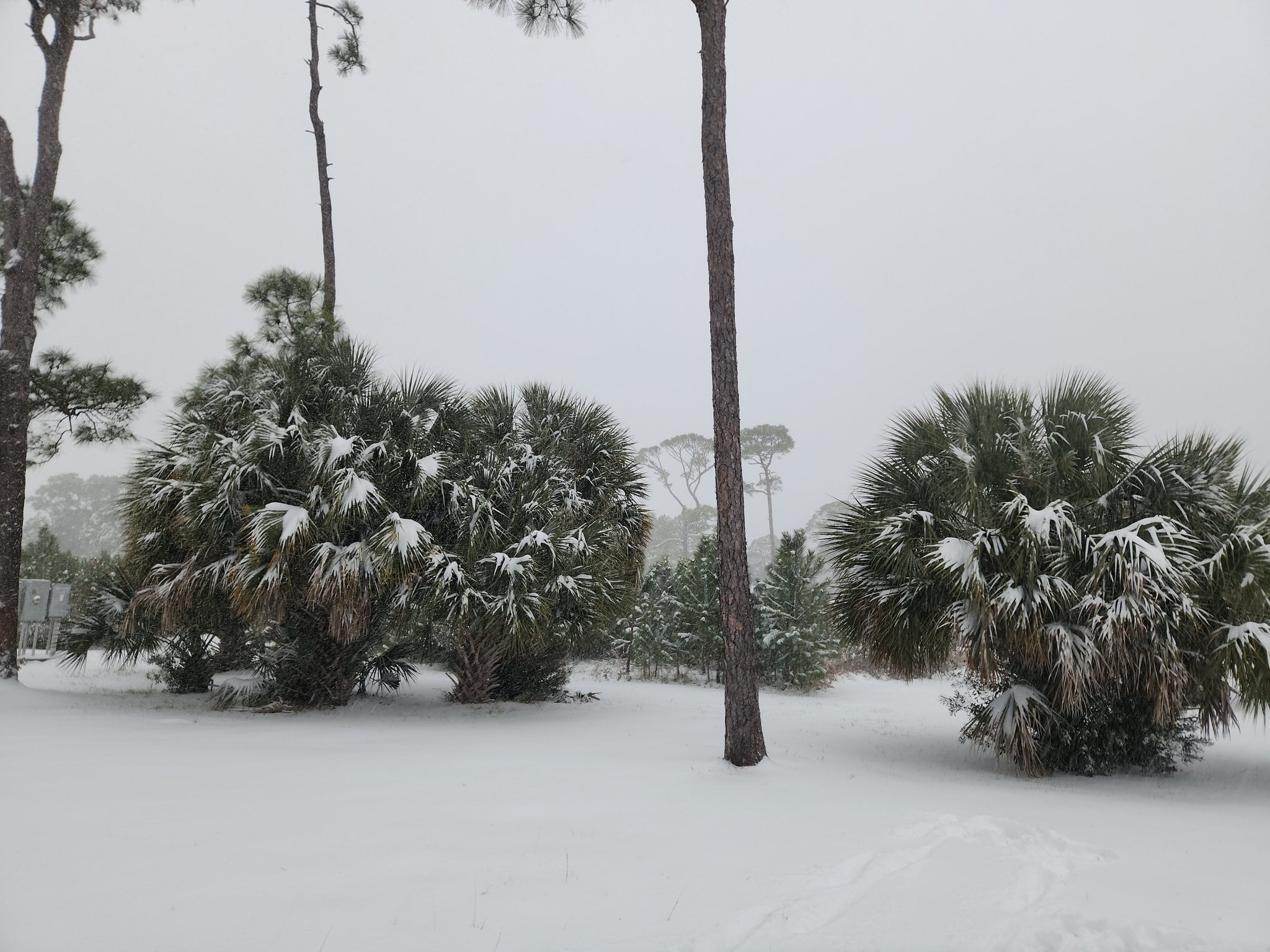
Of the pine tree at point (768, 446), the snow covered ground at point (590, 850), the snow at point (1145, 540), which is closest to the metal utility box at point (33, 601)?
the snow covered ground at point (590, 850)

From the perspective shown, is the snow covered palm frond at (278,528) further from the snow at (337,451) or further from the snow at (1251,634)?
the snow at (1251,634)

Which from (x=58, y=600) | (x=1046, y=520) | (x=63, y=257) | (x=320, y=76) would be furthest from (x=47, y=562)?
(x=1046, y=520)

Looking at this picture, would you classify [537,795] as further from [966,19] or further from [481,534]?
[966,19]

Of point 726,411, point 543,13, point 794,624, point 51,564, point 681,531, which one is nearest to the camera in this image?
point 726,411

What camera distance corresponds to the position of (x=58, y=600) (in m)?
11.2

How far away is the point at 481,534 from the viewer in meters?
8.52

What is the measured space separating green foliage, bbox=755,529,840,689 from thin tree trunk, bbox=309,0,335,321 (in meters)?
10.5

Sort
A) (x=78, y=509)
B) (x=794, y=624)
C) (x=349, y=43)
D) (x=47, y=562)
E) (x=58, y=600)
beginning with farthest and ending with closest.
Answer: (x=78, y=509), (x=47, y=562), (x=794, y=624), (x=349, y=43), (x=58, y=600)

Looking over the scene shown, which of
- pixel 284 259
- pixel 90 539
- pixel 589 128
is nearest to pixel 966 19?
pixel 284 259

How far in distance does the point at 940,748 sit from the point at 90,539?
2937 inches

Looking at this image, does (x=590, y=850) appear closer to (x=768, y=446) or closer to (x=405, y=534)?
(x=405, y=534)

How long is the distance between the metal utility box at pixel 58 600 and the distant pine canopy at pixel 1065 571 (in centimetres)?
1175

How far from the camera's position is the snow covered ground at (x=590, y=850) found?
2.56m

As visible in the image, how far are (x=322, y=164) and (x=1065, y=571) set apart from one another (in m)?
13.2
